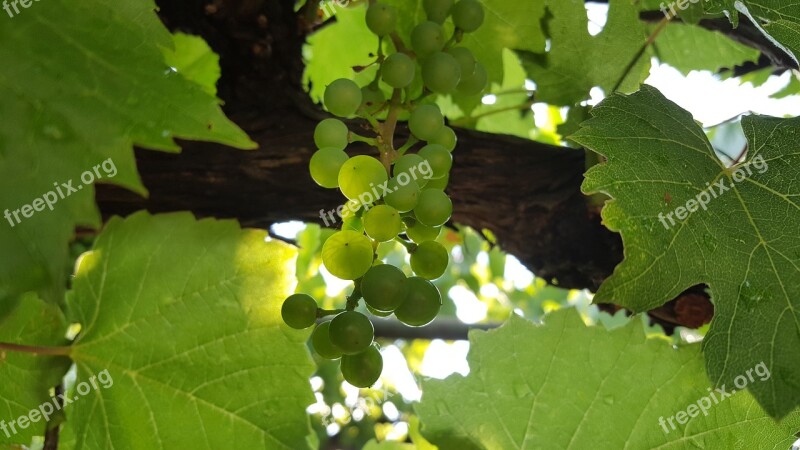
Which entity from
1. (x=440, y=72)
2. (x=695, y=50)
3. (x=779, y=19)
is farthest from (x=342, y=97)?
(x=695, y=50)

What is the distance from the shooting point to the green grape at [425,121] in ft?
3.01

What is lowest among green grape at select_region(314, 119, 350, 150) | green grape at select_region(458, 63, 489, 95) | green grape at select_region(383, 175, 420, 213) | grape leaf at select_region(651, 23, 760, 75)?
grape leaf at select_region(651, 23, 760, 75)

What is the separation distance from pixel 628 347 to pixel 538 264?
10.2 inches

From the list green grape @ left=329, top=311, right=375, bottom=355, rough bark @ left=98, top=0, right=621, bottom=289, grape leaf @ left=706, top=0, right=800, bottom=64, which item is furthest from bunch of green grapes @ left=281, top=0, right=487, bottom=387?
grape leaf @ left=706, top=0, right=800, bottom=64

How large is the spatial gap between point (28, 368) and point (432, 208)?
0.66 metres

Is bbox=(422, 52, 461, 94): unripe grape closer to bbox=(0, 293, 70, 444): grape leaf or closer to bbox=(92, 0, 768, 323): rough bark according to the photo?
bbox=(92, 0, 768, 323): rough bark

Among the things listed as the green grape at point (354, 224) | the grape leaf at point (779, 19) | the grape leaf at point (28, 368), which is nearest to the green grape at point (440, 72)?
the green grape at point (354, 224)

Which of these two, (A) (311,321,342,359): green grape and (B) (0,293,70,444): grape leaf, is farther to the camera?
(B) (0,293,70,444): grape leaf

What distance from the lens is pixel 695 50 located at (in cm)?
159

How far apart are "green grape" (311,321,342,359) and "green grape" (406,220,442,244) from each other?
0.16 metres

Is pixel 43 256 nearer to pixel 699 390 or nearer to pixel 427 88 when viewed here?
pixel 427 88

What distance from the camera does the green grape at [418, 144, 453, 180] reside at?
88 cm

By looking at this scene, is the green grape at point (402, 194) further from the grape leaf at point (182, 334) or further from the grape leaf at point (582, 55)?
the grape leaf at point (582, 55)

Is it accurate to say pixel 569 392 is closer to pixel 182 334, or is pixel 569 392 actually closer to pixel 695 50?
pixel 182 334
